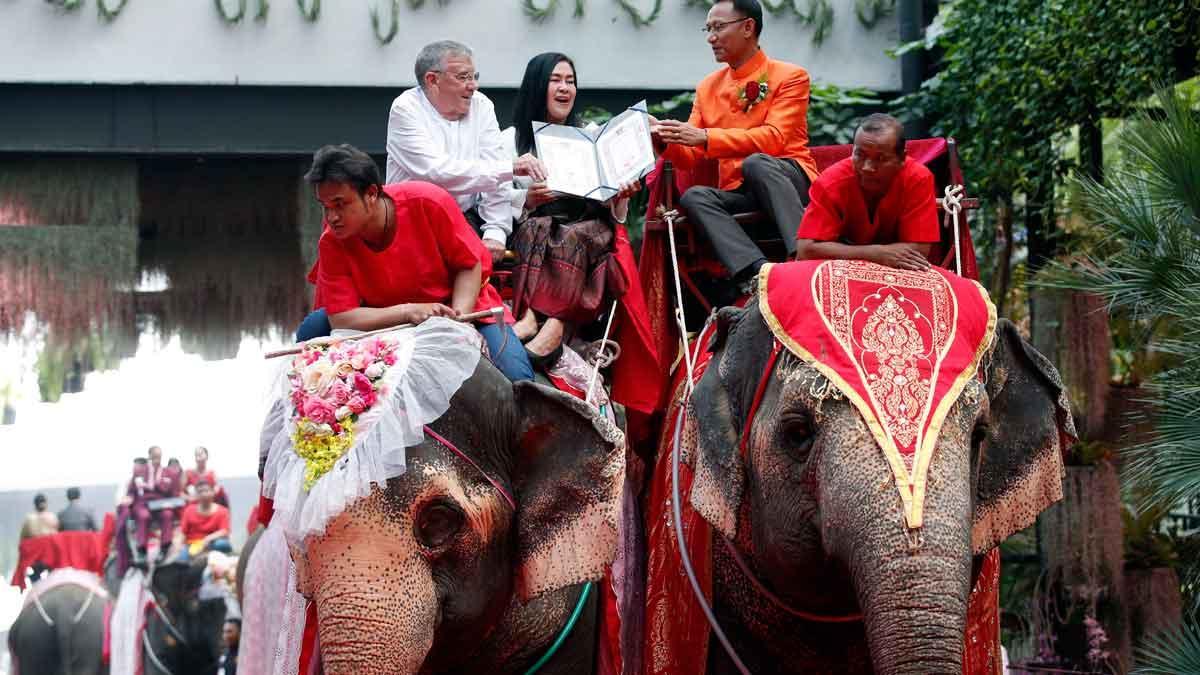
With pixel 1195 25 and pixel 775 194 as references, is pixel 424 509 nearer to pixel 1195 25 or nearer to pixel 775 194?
pixel 775 194

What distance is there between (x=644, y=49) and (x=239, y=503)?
4577mm

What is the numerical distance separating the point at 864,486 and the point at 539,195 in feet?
7.78

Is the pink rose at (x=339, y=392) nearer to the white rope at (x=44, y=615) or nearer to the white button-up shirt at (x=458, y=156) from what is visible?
the white button-up shirt at (x=458, y=156)

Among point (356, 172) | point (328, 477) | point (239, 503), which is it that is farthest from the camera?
point (239, 503)

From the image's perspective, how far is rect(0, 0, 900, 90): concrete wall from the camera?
11930 millimetres

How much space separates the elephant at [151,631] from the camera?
13211 millimetres

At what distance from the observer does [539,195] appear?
22.4ft

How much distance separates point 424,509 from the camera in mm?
5020

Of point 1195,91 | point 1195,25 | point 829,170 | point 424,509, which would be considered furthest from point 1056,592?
point 424,509

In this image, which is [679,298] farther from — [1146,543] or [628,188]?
[1146,543]

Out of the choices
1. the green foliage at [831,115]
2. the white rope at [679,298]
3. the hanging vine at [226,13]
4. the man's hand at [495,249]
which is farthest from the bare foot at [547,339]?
the hanging vine at [226,13]

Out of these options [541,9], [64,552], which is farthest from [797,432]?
[64,552]

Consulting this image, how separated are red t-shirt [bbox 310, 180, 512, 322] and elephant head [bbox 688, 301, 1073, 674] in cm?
85

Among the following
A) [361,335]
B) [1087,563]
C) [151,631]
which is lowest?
[151,631]
